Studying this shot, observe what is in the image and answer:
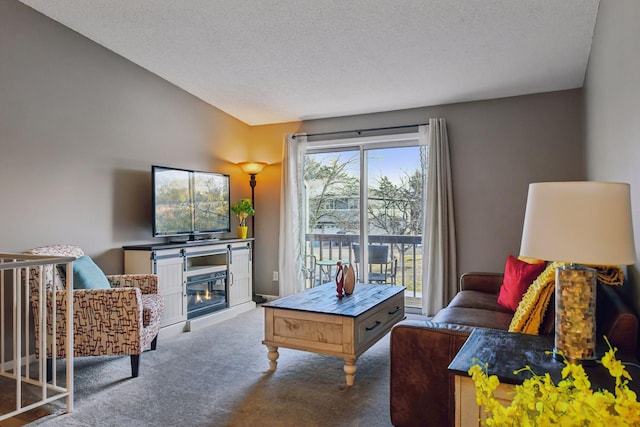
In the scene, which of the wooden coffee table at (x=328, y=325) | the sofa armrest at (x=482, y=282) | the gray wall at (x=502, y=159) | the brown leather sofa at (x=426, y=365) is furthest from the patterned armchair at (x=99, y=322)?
the gray wall at (x=502, y=159)

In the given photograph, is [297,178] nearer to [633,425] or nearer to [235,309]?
[235,309]

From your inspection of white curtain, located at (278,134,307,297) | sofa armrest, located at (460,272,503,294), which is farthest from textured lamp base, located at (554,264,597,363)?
white curtain, located at (278,134,307,297)

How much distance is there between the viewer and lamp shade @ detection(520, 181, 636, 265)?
132 centimetres

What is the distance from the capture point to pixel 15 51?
319cm

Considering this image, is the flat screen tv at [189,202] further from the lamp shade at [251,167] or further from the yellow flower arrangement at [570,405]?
the yellow flower arrangement at [570,405]

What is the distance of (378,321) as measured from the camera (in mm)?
3191

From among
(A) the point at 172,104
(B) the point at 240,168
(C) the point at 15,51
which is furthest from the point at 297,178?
(C) the point at 15,51

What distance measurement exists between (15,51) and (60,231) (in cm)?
143

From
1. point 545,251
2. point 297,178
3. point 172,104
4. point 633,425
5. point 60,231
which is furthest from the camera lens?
point 297,178

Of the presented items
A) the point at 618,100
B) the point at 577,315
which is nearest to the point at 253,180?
the point at 618,100

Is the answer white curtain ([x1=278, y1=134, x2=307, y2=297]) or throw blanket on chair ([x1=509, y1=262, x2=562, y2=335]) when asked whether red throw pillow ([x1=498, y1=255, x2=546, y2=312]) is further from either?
white curtain ([x1=278, y1=134, x2=307, y2=297])

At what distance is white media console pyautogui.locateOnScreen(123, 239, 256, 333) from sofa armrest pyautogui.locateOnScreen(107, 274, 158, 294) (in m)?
0.26

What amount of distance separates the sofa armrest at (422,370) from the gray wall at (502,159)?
8.73 feet

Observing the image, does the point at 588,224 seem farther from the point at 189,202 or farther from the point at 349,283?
the point at 189,202
